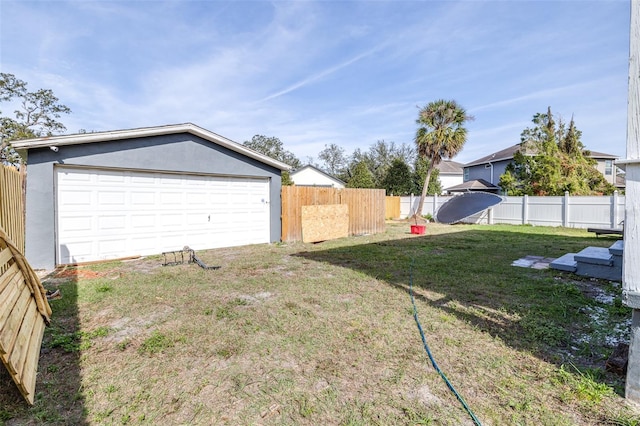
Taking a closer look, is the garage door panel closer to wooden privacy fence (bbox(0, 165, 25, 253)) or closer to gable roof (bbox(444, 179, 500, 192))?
wooden privacy fence (bbox(0, 165, 25, 253))

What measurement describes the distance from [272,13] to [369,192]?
7068mm

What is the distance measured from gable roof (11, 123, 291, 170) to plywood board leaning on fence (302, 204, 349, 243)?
71.2 inches

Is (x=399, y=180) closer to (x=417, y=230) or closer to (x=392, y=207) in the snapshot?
(x=392, y=207)

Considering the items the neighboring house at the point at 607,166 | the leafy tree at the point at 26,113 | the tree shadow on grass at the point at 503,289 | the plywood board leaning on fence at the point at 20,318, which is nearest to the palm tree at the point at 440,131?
the tree shadow on grass at the point at 503,289

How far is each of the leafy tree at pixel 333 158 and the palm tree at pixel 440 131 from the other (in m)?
27.8

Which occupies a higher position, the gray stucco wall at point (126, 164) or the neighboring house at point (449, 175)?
the neighboring house at point (449, 175)

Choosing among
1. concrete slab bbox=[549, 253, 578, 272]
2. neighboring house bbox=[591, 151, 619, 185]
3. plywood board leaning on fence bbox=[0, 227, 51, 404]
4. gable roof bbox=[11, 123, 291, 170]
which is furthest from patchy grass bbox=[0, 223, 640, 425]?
neighboring house bbox=[591, 151, 619, 185]

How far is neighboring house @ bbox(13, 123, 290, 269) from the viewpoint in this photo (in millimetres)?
6379

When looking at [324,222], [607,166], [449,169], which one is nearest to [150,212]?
[324,222]

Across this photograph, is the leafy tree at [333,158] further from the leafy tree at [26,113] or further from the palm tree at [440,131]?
the leafy tree at [26,113]

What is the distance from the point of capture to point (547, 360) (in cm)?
263

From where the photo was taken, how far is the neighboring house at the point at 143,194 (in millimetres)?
6379

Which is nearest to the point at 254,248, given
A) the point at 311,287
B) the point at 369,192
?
the point at 311,287

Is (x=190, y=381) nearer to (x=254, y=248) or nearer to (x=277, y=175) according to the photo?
(x=254, y=248)
